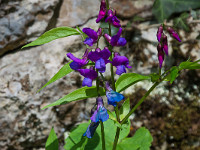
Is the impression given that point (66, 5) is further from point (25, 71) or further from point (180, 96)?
point (180, 96)

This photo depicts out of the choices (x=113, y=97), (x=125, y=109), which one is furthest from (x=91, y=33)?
(x=125, y=109)

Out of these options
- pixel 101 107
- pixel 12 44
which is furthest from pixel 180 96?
pixel 12 44

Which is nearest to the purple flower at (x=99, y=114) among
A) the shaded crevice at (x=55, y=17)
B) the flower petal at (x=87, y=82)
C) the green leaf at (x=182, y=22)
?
the flower petal at (x=87, y=82)

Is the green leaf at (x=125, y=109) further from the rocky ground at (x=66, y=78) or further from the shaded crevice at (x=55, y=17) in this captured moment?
the shaded crevice at (x=55, y=17)

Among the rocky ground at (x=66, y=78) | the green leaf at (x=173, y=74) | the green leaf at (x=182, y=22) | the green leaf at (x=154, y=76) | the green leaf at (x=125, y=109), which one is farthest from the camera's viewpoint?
the green leaf at (x=182, y=22)

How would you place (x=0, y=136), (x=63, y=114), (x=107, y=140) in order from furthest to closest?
(x=63, y=114), (x=0, y=136), (x=107, y=140)
